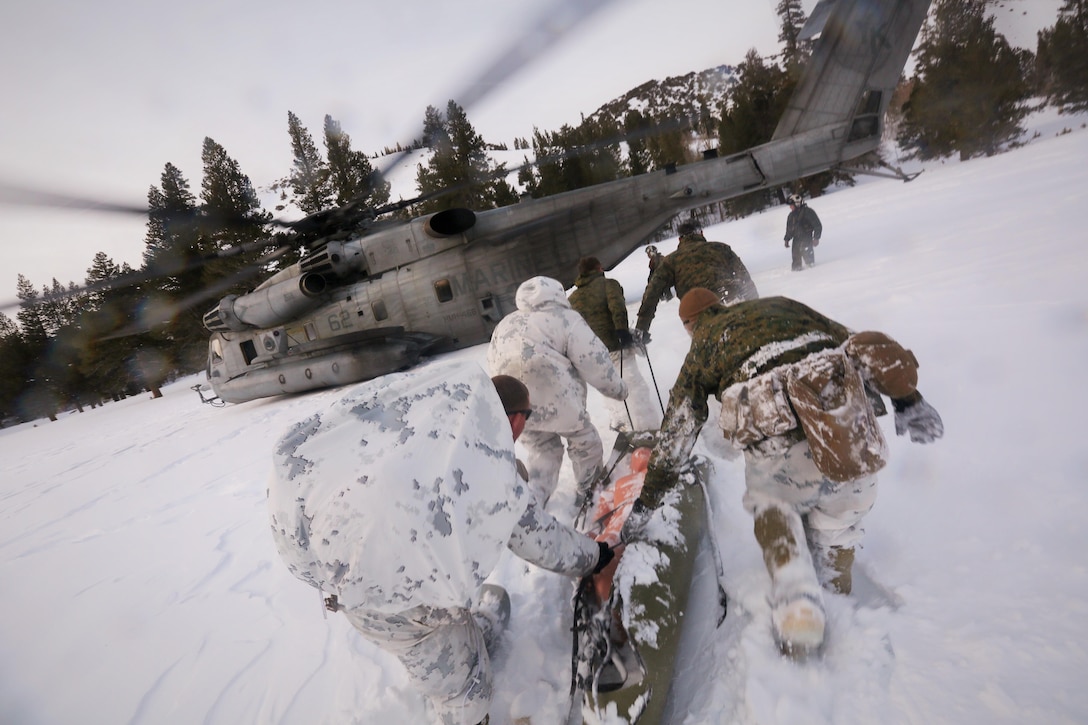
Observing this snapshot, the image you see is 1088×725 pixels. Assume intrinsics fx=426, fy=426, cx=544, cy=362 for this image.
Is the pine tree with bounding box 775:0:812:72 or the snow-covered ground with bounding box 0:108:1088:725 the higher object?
the pine tree with bounding box 775:0:812:72

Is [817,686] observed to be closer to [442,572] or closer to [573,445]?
[442,572]

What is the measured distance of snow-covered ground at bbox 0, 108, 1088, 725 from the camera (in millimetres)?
1702

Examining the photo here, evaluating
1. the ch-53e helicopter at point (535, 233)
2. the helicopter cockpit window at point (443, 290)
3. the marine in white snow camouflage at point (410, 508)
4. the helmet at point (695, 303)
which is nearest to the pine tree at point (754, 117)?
the ch-53e helicopter at point (535, 233)

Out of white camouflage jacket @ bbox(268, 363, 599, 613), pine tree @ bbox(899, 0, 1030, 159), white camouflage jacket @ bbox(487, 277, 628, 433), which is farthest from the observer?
pine tree @ bbox(899, 0, 1030, 159)

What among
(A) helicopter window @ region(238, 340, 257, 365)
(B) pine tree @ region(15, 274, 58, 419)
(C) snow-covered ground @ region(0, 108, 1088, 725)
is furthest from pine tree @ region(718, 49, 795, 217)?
(B) pine tree @ region(15, 274, 58, 419)

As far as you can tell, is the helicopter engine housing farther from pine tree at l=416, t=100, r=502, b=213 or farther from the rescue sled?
pine tree at l=416, t=100, r=502, b=213

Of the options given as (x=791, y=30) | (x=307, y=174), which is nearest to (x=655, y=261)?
(x=307, y=174)

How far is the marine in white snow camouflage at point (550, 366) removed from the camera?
3316mm

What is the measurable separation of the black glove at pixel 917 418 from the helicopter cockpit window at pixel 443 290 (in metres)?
8.49

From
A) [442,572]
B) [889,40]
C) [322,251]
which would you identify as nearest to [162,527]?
[442,572]

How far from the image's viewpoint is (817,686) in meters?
1.71

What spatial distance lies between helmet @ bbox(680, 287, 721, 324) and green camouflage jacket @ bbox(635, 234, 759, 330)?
2430mm

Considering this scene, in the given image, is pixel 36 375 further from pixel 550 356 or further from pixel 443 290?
pixel 550 356

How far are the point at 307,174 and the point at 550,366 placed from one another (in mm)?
42391
